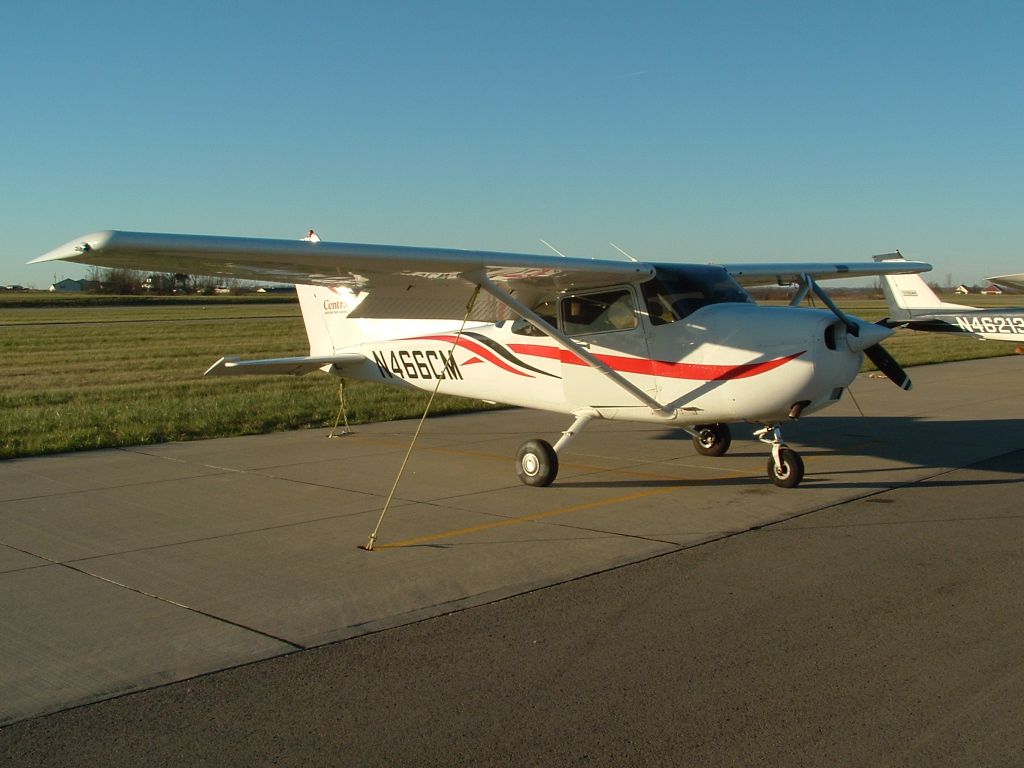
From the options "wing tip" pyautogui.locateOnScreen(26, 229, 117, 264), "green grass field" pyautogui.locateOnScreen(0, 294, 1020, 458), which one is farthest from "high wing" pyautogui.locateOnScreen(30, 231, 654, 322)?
"green grass field" pyautogui.locateOnScreen(0, 294, 1020, 458)

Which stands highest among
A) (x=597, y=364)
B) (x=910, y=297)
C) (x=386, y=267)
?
(x=910, y=297)

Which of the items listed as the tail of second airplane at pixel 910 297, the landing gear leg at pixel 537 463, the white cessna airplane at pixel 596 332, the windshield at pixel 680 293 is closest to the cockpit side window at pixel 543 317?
the white cessna airplane at pixel 596 332

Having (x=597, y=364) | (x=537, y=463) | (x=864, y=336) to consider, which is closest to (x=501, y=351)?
(x=597, y=364)

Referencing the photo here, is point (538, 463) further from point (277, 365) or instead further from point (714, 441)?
point (277, 365)

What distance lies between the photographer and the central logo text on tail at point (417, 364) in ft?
38.1

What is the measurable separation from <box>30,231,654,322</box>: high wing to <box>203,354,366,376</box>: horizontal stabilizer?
1.98 meters

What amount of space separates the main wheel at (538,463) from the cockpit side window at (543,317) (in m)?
1.52

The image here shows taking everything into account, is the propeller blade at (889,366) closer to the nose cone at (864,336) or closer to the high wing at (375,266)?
the nose cone at (864,336)

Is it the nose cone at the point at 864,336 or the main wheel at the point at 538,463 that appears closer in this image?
the nose cone at the point at 864,336

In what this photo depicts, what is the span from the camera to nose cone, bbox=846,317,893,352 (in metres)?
8.81

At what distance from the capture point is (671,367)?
938cm

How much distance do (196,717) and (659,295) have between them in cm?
650

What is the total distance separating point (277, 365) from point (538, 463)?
4315 millimetres

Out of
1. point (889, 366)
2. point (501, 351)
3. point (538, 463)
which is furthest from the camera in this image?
point (501, 351)
